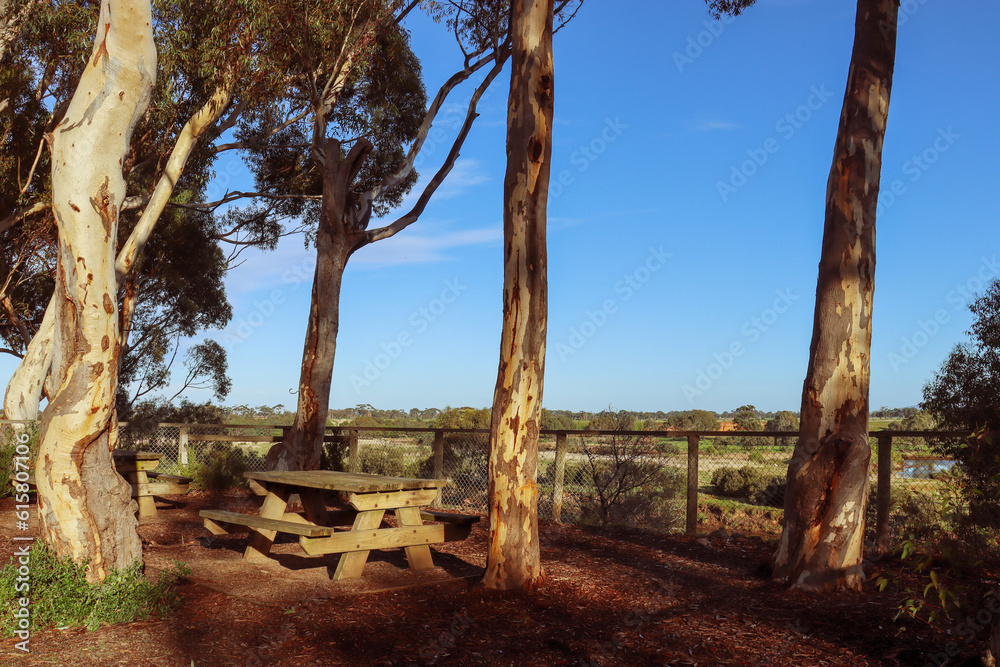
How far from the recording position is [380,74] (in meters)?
14.2

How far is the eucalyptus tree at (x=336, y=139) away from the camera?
10.3 m

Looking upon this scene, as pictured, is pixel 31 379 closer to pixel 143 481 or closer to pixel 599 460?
pixel 143 481

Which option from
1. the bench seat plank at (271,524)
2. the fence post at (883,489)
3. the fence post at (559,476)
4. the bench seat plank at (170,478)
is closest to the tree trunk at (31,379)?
the bench seat plank at (170,478)

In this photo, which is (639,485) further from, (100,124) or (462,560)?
(100,124)

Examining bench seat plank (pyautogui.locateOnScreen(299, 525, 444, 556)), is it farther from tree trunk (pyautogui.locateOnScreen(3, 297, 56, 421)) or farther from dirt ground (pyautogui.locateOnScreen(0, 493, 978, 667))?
tree trunk (pyautogui.locateOnScreen(3, 297, 56, 421))

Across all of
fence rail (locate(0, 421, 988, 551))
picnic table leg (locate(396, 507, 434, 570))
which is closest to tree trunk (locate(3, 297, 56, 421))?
fence rail (locate(0, 421, 988, 551))

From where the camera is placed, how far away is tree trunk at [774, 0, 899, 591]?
5.62 m

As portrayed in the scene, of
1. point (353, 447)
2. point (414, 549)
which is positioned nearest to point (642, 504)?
point (353, 447)

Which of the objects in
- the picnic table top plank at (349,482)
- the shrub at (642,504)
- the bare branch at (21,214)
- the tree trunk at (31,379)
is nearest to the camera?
the picnic table top plank at (349,482)

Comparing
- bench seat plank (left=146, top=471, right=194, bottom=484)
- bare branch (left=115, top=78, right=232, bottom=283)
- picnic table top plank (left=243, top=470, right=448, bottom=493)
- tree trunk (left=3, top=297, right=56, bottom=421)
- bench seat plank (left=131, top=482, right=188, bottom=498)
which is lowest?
bench seat plank (left=131, top=482, right=188, bottom=498)

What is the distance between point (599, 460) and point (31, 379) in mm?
10562

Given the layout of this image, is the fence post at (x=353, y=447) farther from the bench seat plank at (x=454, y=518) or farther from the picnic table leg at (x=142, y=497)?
the bench seat plank at (x=454, y=518)

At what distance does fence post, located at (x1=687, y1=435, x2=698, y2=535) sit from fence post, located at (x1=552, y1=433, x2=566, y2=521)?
148cm

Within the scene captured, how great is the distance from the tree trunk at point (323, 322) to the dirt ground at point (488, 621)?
3.41 m
